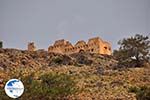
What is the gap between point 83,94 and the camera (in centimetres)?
2225

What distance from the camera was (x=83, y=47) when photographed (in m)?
72.6

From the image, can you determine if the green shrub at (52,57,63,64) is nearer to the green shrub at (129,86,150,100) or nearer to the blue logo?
the green shrub at (129,86,150,100)

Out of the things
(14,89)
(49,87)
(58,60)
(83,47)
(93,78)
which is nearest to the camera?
(14,89)

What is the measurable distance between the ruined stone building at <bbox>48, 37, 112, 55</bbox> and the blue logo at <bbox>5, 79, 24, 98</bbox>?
184 feet

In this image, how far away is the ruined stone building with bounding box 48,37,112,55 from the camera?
6869cm

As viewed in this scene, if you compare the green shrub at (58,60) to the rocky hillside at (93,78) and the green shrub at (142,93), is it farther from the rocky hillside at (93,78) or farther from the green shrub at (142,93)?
the green shrub at (142,93)

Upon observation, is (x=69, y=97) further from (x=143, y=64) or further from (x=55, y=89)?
(x=143, y=64)

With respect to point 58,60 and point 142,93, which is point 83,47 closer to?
point 58,60

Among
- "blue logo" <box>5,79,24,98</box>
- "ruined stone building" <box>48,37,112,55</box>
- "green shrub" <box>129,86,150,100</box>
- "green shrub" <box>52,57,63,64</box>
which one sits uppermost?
"ruined stone building" <box>48,37,112,55</box>

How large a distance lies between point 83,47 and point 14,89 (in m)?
61.2

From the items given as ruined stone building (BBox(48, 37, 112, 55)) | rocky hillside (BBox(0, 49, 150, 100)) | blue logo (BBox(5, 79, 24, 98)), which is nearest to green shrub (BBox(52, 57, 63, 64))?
rocky hillside (BBox(0, 49, 150, 100))

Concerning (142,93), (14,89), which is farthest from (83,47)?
(14,89)

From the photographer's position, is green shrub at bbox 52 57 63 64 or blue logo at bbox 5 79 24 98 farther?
green shrub at bbox 52 57 63 64

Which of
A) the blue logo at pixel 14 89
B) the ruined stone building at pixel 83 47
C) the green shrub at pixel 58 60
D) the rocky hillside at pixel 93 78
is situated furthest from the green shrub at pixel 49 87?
the ruined stone building at pixel 83 47
